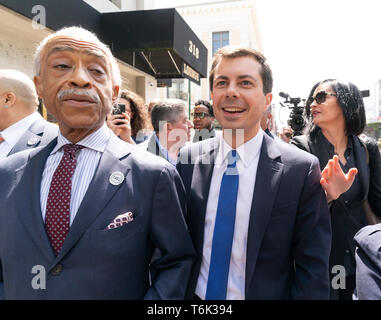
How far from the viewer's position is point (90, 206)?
111cm

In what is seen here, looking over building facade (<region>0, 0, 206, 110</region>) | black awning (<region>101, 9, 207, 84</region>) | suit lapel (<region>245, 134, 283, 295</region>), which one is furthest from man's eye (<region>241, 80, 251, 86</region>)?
black awning (<region>101, 9, 207, 84</region>)

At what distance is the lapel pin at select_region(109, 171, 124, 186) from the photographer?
1.18 meters

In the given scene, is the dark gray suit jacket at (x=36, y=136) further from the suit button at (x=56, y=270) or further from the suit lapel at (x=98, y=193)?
the suit button at (x=56, y=270)

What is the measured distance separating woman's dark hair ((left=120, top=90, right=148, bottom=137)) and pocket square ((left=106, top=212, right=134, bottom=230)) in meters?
2.43

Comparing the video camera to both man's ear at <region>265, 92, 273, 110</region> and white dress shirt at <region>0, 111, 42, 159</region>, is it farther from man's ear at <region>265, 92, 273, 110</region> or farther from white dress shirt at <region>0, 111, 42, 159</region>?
white dress shirt at <region>0, 111, 42, 159</region>

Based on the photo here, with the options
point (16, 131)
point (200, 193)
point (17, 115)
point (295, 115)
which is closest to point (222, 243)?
point (200, 193)

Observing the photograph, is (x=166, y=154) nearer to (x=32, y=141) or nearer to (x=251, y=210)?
(x=32, y=141)

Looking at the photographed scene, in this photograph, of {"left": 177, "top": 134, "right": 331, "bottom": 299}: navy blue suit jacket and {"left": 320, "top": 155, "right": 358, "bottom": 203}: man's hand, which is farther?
{"left": 320, "top": 155, "right": 358, "bottom": 203}: man's hand

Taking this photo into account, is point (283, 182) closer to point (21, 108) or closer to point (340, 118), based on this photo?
point (340, 118)

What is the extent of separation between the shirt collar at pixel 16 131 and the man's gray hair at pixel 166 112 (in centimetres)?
128

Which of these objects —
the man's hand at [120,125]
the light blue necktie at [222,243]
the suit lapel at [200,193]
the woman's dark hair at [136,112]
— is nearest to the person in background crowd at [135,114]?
the woman's dark hair at [136,112]

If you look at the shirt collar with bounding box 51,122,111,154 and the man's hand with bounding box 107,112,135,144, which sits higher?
the man's hand with bounding box 107,112,135,144

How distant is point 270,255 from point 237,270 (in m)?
0.18

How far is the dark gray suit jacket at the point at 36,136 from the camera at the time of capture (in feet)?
7.01
